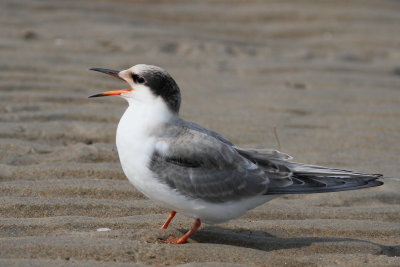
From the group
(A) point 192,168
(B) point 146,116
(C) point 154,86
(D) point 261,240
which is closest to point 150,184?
(A) point 192,168

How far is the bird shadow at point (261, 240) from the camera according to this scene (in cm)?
418

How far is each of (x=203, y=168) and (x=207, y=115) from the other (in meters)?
2.12

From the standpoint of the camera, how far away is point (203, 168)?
13.8 feet

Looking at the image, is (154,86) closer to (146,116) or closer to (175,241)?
(146,116)

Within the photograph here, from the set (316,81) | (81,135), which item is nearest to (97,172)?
(81,135)

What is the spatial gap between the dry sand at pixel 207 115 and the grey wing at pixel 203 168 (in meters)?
0.27

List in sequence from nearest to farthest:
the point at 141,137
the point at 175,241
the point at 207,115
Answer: the point at 175,241 → the point at 141,137 → the point at 207,115

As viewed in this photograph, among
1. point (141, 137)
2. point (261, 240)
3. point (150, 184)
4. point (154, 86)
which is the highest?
point (154, 86)

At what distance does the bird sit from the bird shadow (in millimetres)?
108

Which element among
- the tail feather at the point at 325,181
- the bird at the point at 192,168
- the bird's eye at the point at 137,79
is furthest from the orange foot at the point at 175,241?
the bird's eye at the point at 137,79

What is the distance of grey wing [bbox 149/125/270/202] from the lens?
4.13 m

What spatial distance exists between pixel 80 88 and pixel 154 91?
2.38m

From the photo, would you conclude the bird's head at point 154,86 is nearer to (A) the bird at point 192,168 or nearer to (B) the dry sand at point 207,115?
(A) the bird at point 192,168

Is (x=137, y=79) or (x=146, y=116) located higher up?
(x=137, y=79)
